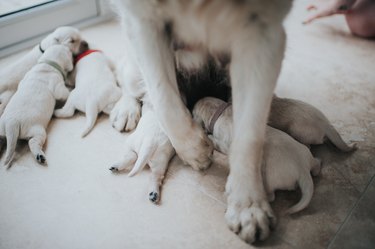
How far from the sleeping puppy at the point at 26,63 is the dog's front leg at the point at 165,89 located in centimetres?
106

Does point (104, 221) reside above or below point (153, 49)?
below

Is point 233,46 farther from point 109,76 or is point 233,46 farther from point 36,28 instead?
point 36,28

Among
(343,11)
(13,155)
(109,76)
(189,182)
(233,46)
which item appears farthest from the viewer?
(343,11)

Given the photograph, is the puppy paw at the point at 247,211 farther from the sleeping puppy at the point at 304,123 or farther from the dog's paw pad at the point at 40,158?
the dog's paw pad at the point at 40,158

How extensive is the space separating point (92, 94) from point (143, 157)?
66 cm

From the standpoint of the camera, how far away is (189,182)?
1775 mm

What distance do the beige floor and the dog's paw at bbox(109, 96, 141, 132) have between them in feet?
0.18

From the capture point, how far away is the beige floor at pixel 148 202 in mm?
1514

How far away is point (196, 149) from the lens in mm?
1724

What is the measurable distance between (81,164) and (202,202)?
27.1 inches

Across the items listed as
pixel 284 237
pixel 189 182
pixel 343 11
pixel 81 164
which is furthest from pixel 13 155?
pixel 343 11

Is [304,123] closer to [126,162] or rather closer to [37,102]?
[126,162]

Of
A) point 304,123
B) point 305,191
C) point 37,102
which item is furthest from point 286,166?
point 37,102

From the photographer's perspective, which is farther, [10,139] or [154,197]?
[10,139]
